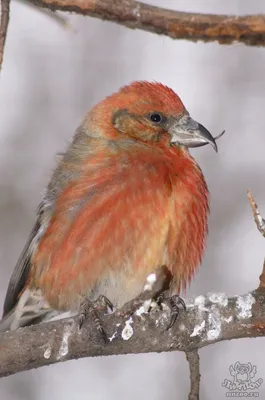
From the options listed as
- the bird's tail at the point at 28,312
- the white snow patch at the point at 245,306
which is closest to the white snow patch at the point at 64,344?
the white snow patch at the point at 245,306

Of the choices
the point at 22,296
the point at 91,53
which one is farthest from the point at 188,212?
the point at 91,53

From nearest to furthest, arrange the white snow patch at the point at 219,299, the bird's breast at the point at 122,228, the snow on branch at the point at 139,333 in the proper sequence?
the snow on branch at the point at 139,333 < the white snow patch at the point at 219,299 < the bird's breast at the point at 122,228

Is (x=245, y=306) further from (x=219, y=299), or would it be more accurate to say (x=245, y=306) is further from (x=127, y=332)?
(x=127, y=332)

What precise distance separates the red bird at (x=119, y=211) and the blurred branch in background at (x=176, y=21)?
3.81 ft

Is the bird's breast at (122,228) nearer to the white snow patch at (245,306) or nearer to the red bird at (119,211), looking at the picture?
the red bird at (119,211)

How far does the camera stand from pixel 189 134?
5242 mm

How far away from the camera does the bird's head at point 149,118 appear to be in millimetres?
5230

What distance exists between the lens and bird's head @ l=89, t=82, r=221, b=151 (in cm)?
523

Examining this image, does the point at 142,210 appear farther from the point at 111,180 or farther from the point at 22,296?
the point at 22,296

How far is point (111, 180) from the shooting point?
16.2 ft

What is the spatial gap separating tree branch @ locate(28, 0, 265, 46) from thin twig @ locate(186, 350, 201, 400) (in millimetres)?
1332

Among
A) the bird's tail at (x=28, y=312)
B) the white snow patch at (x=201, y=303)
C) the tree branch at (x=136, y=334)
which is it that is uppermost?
the white snow patch at (x=201, y=303)

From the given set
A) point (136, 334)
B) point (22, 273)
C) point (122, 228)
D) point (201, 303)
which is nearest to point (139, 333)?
point (136, 334)

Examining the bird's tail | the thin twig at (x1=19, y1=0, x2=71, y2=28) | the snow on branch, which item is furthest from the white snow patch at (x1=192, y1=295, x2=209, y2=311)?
the thin twig at (x1=19, y1=0, x2=71, y2=28)
